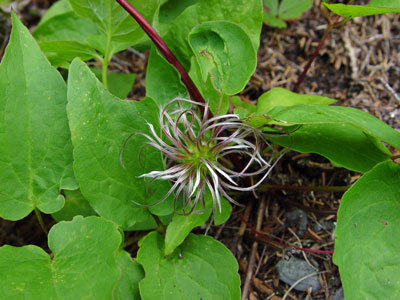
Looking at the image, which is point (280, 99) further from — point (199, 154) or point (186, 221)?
point (186, 221)

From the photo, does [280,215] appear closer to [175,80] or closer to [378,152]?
[378,152]

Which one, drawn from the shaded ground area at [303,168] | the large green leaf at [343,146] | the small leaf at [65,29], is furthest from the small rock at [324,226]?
the small leaf at [65,29]

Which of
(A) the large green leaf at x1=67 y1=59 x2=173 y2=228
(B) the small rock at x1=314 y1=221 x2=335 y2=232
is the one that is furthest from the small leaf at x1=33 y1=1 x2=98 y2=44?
(B) the small rock at x1=314 y1=221 x2=335 y2=232

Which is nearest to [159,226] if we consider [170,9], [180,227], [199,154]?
[180,227]

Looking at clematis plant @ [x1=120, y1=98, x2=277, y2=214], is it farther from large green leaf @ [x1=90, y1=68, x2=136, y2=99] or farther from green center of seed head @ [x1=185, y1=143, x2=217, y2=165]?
large green leaf @ [x1=90, y1=68, x2=136, y2=99]

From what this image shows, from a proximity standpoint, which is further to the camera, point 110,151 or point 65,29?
point 65,29

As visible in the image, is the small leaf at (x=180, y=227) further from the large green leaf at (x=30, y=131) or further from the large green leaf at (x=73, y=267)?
the large green leaf at (x=30, y=131)

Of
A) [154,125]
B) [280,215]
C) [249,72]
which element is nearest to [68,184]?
[154,125]
